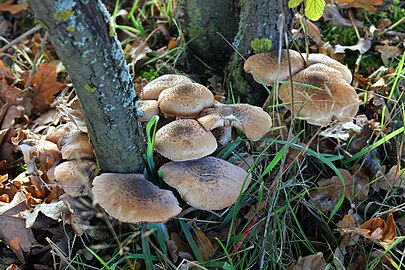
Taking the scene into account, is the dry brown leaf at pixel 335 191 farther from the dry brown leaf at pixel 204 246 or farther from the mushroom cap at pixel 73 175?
the mushroom cap at pixel 73 175

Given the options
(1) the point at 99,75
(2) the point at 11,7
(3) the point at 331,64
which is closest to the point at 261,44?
(3) the point at 331,64

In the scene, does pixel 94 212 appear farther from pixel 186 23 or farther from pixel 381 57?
pixel 381 57

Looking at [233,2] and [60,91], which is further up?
[233,2]

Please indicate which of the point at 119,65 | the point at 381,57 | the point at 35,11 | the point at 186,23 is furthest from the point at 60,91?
the point at 381,57

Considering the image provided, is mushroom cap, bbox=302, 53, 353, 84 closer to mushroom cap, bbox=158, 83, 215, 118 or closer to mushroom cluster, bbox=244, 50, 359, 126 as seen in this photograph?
mushroom cluster, bbox=244, 50, 359, 126

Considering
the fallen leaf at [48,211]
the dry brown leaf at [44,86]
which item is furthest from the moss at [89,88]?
the dry brown leaf at [44,86]

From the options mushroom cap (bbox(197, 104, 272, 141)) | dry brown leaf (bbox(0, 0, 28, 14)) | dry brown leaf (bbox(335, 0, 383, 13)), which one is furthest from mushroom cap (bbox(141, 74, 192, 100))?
dry brown leaf (bbox(0, 0, 28, 14))

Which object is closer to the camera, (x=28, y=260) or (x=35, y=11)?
(x=35, y=11)
